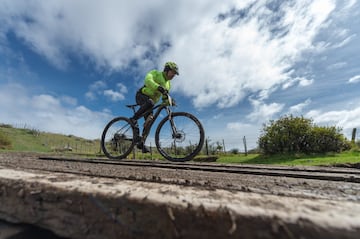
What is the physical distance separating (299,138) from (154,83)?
15.4 meters

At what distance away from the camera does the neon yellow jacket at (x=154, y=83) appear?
412cm

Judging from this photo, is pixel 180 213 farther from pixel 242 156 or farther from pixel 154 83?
pixel 242 156

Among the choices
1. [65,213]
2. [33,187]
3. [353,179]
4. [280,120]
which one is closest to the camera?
[65,213]

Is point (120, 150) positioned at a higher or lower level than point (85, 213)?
higher

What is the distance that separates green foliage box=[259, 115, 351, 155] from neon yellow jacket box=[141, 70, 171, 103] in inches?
551

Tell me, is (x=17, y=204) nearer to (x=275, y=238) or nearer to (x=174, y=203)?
(x=174, y=203)

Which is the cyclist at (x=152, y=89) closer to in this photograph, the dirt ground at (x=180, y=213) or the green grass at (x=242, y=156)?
the dirt ground at (x=180, y=213)

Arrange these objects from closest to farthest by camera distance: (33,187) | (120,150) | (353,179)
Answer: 1. (33,187)
2. (353,179)
3. (120,150)

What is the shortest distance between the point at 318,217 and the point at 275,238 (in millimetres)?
102

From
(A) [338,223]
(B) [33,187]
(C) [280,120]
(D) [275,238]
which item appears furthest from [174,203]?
(C) [280,120]

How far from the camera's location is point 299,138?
50.9 feet

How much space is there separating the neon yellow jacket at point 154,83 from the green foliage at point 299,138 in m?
14.0

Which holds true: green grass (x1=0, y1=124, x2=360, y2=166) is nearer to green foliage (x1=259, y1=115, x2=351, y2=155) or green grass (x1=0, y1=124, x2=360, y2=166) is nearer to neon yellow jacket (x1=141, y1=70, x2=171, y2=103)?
green foliage (x1=259, y1=115, x2=351, y2=155)

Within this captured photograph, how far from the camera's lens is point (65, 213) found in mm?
637
